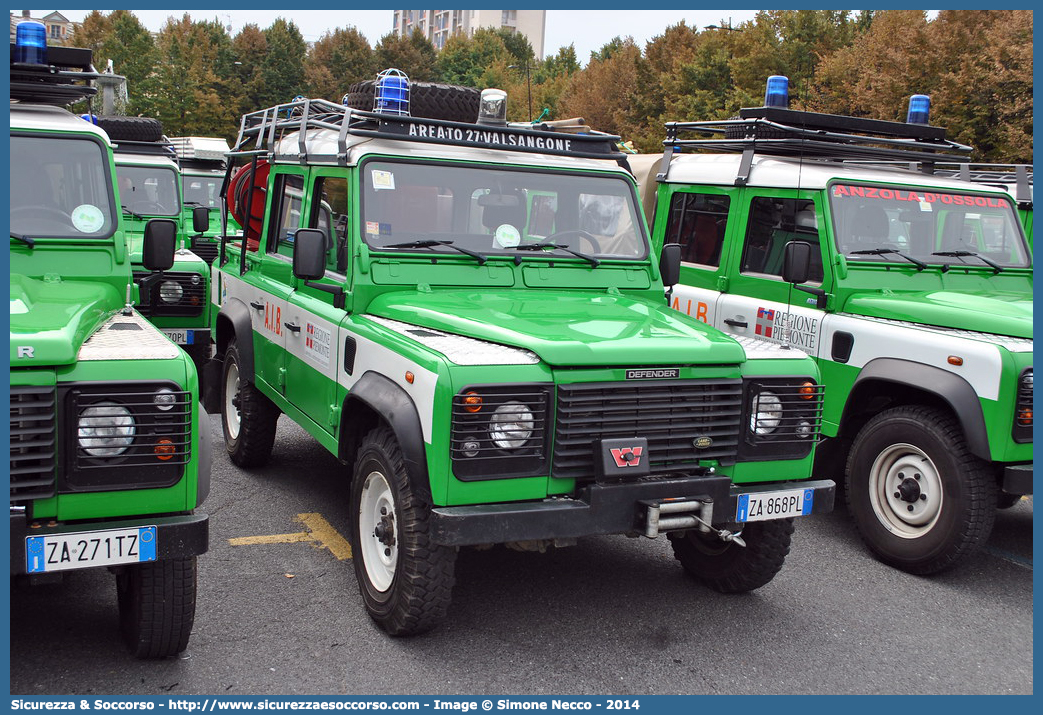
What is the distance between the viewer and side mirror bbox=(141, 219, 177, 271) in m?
4.91

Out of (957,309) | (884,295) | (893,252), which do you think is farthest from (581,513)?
(893,252)

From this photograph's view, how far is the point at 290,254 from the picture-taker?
595cm

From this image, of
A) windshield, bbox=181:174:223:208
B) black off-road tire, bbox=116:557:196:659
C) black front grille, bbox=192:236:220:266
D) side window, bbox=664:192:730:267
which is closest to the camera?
black off-road tire, bbox=116:557:196:659

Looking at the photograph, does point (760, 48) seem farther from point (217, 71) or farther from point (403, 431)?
point (217, 71)

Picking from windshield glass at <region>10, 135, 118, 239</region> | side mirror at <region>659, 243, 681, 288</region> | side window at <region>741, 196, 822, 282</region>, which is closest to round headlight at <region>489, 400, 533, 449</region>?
side mirror at <region>659, 243, 681, 288</region>

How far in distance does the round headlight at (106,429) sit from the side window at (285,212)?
8.61 feet

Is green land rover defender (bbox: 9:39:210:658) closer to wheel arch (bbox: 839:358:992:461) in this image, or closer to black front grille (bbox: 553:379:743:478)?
black front grille (bbox: 553:379:743:478)

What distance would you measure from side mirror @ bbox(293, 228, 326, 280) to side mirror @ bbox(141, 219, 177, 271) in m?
0.65

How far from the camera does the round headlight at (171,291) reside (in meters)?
8.82

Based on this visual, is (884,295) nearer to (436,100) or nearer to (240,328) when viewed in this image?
(436,100)

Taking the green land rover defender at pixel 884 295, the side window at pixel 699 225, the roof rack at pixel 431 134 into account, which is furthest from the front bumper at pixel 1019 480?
the roof rack at pixel 431 134

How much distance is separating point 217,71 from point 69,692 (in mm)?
54881

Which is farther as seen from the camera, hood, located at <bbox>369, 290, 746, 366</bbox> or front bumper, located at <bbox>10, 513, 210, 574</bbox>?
hood, located at <bbox>369, 290, 746, 366</bbox>

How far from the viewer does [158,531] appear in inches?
134
